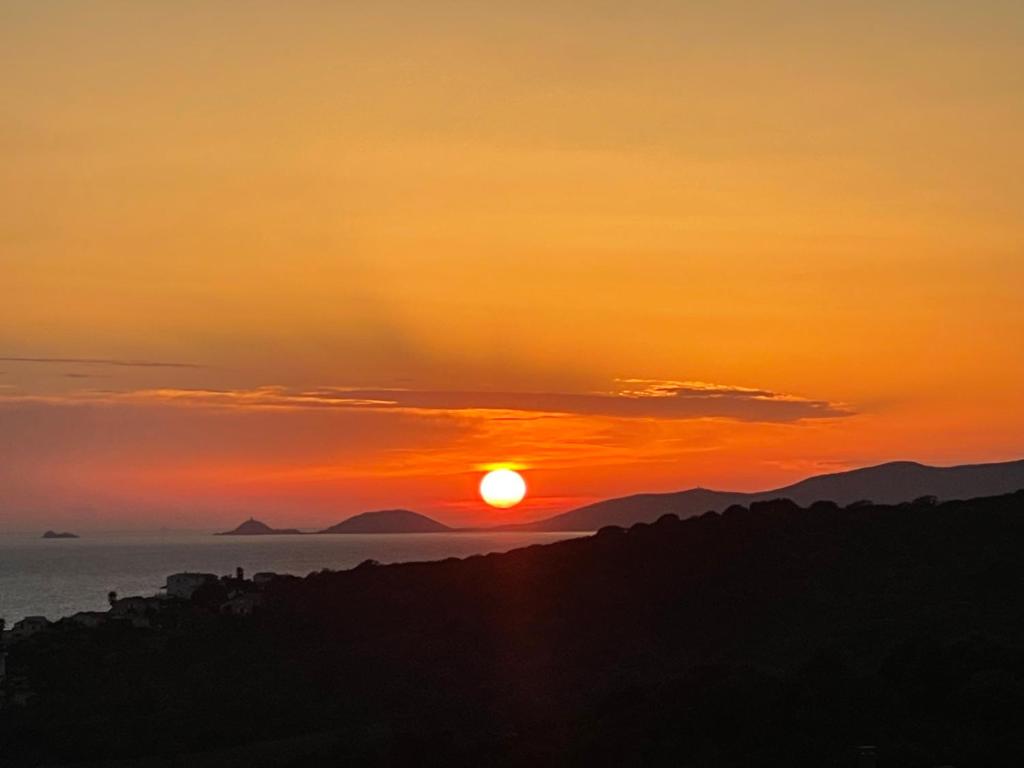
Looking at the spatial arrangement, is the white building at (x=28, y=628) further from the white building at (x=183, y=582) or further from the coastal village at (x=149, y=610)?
the white building at (x=183, y=582)

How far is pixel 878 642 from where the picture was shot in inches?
1500

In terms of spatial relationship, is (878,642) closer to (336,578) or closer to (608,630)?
(608,630)

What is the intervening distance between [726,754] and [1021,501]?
125 ft

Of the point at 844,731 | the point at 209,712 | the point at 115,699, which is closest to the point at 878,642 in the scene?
the point at 844,731

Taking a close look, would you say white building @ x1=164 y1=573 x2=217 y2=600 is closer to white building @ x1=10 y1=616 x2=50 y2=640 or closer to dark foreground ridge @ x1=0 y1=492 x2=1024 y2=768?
dark foreground ridge @ x1=0 y1=492 x2=1024 y2=768

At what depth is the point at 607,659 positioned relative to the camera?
43.0m

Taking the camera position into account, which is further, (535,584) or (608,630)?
(535,584)

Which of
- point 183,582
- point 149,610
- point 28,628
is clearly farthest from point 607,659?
point 183,582

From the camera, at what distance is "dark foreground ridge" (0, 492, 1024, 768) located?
25172mm

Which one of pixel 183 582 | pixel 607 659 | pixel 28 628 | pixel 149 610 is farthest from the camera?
pixel 183 582

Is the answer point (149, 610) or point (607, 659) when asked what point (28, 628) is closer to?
point (149, 610)

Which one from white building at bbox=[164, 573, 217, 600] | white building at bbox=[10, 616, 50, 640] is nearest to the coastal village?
white building at bbox=[10, 616, 50, 640]

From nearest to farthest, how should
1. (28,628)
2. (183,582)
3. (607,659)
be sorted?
(607,659) < (28,628) < (183,582)

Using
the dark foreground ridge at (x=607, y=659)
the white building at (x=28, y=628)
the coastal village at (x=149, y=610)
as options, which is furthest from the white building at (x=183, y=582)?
the white building at (x=28, y=628)
